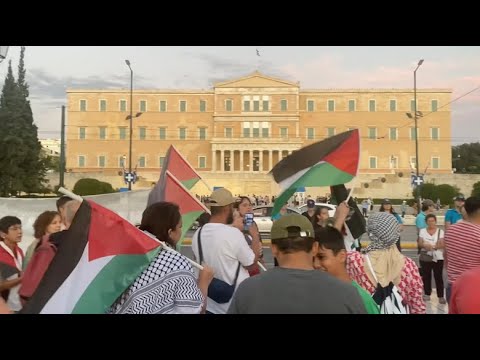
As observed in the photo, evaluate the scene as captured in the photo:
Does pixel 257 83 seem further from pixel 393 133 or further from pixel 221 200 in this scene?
pixel 221 200

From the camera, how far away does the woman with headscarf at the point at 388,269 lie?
3592mm

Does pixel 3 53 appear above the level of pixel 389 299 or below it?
above

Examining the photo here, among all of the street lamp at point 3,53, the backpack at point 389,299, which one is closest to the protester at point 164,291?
the backpack at point 389,299

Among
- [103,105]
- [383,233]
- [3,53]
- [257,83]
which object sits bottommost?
[383,233]

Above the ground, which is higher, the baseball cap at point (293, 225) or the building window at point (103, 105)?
the building window at point (103, 105)

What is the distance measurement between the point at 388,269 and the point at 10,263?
2984 mm

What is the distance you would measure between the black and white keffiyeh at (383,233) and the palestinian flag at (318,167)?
2.00m

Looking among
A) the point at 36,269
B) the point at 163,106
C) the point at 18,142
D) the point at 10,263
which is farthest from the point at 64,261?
the point at 163,106

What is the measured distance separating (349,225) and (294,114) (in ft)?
244

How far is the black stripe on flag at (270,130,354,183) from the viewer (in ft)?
19.2

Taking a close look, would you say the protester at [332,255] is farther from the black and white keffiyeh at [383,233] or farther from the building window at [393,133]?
the building window at [393,133]

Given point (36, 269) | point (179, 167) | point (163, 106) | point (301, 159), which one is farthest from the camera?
point (163, 106)

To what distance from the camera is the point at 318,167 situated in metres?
5.90
